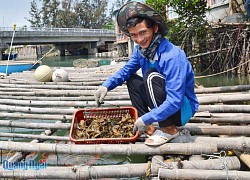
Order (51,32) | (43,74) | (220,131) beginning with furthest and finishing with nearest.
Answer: (51,32) → (43,74) → (220,131)

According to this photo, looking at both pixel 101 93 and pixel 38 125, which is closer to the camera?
pixel 101 93

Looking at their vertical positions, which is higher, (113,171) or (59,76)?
(59,76)

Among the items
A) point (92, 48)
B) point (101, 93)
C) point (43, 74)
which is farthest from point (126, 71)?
point (92, 48)

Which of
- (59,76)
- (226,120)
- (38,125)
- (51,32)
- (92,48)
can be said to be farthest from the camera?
(92,48)

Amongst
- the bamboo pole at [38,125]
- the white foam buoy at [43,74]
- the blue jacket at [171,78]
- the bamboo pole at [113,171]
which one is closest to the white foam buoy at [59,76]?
the white foam buoy at [43,74]

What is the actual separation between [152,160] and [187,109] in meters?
0.50

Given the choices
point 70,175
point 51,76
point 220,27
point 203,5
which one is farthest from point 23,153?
point 203,5

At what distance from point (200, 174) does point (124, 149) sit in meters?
0.62

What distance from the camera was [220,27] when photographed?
979 centimetres

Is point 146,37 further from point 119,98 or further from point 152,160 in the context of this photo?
point 119,98

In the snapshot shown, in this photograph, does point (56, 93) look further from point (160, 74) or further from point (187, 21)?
point (187, 21)

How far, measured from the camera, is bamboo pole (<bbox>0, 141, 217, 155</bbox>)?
213 cm

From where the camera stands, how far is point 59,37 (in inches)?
1373

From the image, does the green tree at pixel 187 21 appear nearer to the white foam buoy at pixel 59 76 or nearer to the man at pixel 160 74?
the white foam buoy at pixel 59 76
